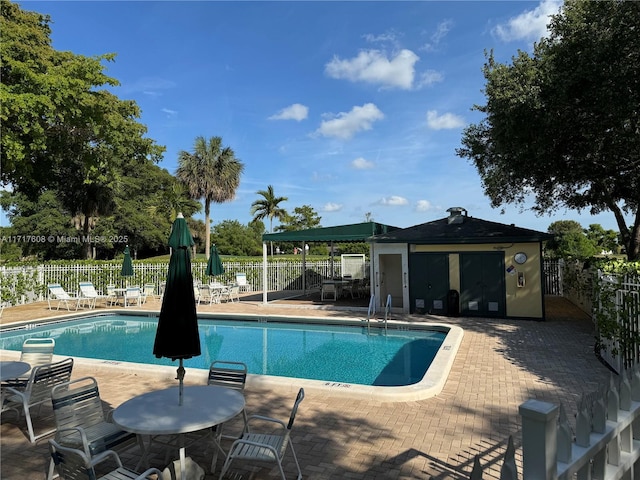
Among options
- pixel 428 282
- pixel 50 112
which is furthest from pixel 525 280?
pixel 50 112

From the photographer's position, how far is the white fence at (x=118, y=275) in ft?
57.3

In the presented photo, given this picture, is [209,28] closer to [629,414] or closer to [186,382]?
[186,382]

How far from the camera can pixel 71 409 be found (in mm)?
4023

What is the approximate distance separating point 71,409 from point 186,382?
9.55 ft

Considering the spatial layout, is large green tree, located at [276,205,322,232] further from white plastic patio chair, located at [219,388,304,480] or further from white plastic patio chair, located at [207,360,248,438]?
white plastic patio chair, located at [219,388,304,480]

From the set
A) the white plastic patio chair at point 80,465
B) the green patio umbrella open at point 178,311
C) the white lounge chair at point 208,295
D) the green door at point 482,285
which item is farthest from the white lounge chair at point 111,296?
the white plastic patio chair at point 80,465

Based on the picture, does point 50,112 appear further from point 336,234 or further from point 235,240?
point 235,240

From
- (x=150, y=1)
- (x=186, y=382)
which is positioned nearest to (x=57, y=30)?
(x=150, y=1)

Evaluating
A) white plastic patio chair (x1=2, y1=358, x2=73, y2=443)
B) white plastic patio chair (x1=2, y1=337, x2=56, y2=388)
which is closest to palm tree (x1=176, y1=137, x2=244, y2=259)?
white plastic patio chair (x1=2, y1=337, x2=56, y2=388)

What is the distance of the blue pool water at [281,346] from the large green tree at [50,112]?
21.1 ft

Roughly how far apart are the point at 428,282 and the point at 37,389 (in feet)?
37.1

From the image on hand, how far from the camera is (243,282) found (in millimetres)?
21312

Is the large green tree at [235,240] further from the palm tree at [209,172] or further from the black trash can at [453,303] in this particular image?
the black trash can at [453,303]

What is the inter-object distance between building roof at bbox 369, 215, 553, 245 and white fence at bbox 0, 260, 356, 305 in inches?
294
